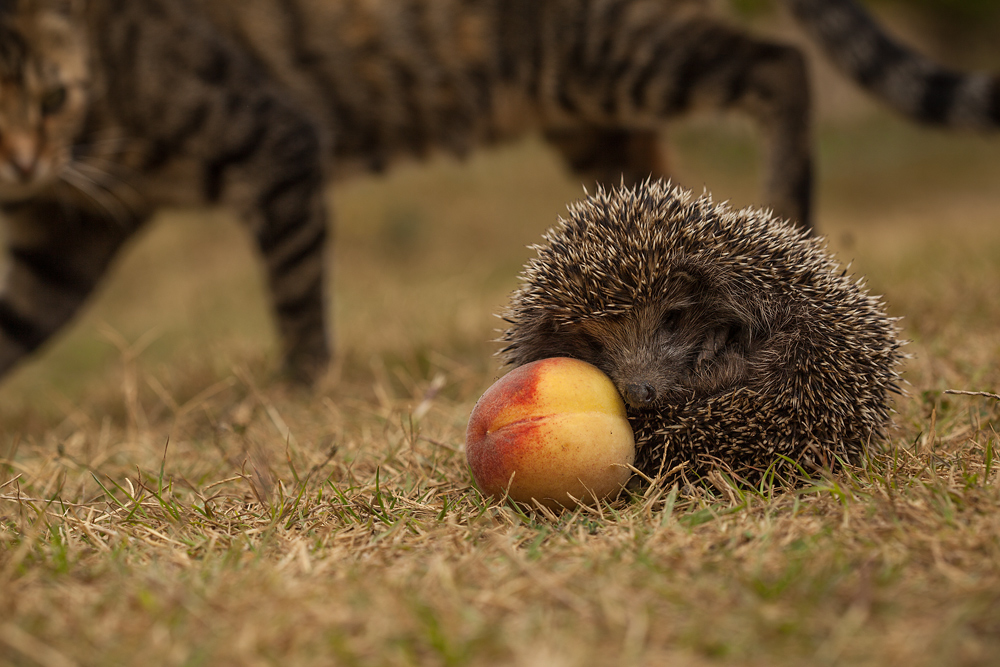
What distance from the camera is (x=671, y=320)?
8.18ft

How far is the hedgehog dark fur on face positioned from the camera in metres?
2.25

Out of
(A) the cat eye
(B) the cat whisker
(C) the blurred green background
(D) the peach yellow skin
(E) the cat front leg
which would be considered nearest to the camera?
(D) the peach yellow skin

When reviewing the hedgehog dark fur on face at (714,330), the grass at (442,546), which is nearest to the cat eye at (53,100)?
the grass at (442,546)

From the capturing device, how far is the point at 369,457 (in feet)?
9.36

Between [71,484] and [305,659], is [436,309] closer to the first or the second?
[71,484]

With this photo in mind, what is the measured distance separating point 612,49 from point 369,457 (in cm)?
327

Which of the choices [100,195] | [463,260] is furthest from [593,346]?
[463,260]

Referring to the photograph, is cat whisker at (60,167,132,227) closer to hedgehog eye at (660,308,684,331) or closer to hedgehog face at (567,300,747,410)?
hedgehog face at (567,300,747,410)

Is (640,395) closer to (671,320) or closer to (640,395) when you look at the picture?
(640,395)

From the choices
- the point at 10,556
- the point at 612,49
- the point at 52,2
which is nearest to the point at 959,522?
the point at 10,556

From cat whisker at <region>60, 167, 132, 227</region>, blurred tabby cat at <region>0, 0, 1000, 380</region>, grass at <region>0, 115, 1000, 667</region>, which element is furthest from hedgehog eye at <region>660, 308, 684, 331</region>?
cat whisker at <region>60, 167, 132, 227</region>

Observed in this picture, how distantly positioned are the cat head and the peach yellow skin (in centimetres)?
278

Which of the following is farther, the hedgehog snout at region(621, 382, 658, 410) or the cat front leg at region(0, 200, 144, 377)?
the cat front leg at region(0, 200, 144, 377)

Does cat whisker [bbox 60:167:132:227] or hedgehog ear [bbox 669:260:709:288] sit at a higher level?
hedgehog ear [bbox 669:260:709:288]
